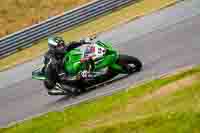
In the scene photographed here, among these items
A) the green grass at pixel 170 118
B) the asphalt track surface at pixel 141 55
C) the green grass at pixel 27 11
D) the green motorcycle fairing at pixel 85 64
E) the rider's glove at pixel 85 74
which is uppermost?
the green grass at pixel 170 118

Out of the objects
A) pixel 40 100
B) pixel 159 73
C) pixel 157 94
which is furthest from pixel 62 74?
pixel 157 94

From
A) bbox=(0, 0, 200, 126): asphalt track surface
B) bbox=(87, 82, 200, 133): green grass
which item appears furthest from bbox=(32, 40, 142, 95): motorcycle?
bbox=(87, 82, 200, 133): green grass

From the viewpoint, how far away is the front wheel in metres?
17.2

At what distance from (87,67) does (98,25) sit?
8.73 metres

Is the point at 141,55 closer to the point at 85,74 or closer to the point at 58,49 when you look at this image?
the point at 85,74

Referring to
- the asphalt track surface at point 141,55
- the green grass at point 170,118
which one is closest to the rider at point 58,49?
the asphalt track surface at point 141,55

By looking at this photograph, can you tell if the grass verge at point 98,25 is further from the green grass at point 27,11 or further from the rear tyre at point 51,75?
the rear tyre at point 51,75

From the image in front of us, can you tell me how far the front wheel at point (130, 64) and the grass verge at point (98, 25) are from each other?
7615 millimetres

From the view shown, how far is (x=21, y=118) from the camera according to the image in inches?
691

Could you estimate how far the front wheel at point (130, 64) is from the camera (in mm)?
17250

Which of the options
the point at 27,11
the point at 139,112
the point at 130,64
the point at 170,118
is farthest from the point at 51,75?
the point at 27,11

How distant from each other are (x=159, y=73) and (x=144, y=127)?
6.17 meters

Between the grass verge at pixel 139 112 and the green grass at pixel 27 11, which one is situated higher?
the grass verge at pixel 139 112

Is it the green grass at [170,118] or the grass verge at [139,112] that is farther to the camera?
Result: the grass verge at [139,112]
